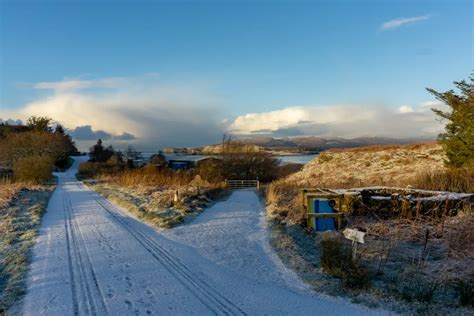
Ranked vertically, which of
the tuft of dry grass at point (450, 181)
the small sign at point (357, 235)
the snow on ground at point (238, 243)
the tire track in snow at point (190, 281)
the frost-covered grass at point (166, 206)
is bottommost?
the snow on ground at point (238, 243)

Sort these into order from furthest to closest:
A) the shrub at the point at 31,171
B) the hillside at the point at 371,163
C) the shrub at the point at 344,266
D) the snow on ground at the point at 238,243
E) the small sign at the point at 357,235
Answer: the shrub at the point at 31,171, the hillside at the point at 371,163, the snow on ground at the point at 238,243, the small sign at the point at 357,235, the shrub at the point at 344,266

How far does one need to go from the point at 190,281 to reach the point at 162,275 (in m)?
0.66

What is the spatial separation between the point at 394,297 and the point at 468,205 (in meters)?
7.10

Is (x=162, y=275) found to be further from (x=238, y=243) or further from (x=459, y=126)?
(x=459, y=126)

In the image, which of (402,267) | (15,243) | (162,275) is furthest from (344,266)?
(15,243)

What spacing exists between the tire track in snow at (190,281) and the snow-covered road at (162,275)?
0.05 feet

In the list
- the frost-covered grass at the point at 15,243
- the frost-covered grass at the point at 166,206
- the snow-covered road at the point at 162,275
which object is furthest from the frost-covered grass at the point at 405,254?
the frost-covered grass at the point at 15,243

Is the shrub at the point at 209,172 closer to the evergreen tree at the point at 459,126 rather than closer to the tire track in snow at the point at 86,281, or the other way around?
the evergreen tree at the point at 459,126

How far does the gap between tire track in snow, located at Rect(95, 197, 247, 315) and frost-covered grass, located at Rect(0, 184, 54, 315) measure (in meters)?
2.65

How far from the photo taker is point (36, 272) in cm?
745

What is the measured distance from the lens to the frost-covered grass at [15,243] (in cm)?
649

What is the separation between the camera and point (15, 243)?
10109mm

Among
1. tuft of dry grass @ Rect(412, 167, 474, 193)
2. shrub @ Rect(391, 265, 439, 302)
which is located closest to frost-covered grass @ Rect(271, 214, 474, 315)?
shrub @ Rect(391, 265, 439, 302)

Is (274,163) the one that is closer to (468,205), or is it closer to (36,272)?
(468,205)
